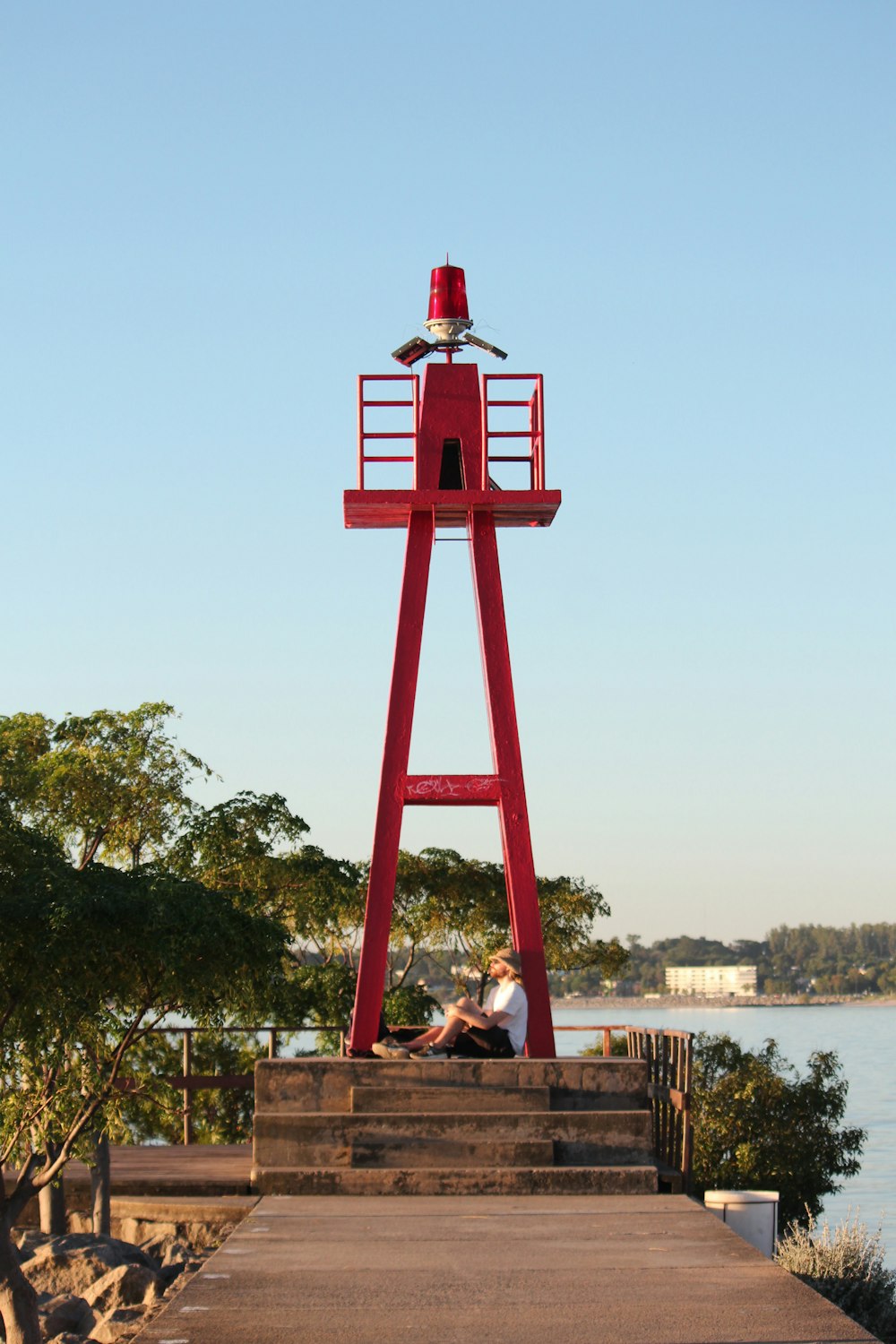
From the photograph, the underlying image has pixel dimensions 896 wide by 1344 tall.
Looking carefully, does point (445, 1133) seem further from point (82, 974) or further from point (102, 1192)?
point (102, 1192)

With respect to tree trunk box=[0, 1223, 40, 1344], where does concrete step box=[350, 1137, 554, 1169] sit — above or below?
above

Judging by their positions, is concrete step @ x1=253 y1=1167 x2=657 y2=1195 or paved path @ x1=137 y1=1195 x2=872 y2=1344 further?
concrete step @ x1=253 y1=1167 x2=657 y2=1195

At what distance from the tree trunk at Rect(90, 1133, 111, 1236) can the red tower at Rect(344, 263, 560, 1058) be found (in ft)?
8.36

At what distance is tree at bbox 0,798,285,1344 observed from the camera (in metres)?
11.5

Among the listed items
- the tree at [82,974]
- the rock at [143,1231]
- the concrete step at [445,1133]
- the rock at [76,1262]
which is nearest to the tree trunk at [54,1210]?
the rock at [143,1231]

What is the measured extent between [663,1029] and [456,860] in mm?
11998

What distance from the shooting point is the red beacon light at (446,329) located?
13266 millimetres

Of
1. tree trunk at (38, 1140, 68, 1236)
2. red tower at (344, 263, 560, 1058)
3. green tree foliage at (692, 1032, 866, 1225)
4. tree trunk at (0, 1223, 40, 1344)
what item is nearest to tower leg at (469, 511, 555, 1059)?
red tower at (344, 263, 560, 1058)

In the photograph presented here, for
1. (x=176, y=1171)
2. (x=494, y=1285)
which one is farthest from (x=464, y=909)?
(x=494, y=1285)

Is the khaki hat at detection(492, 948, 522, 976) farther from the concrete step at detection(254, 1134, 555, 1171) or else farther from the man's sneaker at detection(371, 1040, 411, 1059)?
the concrete step at detection(254, 1134, 555, 1171)

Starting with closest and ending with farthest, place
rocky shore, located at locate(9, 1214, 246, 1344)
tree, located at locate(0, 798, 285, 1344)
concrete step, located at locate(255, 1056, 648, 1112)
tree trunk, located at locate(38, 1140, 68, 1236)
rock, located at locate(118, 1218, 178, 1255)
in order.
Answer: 1. rocky shore, located at locate(9, 1214, 246, 1344)
2. concrete step, located at locate(255, 1056, 648, 1112)
3. tree, located at locate(0, 798, 285, 1344)
4. rock, located at locate(118, 1218, 178, 1255)
5. tree trunk, located at locate(38, 1140, 68, 1236)

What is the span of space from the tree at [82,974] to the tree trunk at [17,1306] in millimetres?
69

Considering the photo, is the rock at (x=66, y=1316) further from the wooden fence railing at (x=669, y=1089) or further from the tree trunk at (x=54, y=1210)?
the wooden fence railing at (x=669, y=1089)

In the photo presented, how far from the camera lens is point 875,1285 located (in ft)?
43.4
